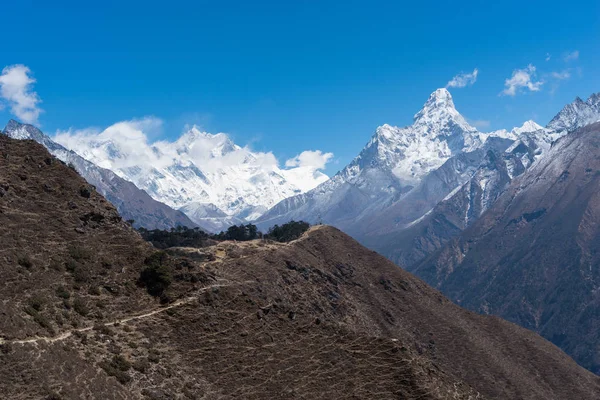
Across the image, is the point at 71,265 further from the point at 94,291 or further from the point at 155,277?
the point at 155,277

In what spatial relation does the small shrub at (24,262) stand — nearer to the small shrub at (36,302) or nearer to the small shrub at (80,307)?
the small shrub at (36,302)

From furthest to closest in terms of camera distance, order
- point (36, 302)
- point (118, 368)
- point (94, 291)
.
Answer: point (94, 291) → point (36, 302) → point (118, 368)

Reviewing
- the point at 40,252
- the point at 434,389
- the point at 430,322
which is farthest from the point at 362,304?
the point at 40,252

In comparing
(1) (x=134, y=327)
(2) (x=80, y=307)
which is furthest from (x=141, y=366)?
(2) (x=80, y=307)

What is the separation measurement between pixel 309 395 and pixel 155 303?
79.6ft

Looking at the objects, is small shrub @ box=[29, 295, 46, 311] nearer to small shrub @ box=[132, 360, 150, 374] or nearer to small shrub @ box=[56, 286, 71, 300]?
small shrub @ box=[56, 286, 71, 300]

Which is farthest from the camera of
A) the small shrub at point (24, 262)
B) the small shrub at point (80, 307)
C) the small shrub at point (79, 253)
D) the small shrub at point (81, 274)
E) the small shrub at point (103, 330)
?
the small shrub at point (79, 253)

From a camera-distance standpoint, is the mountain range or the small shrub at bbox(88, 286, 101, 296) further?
the small shrub at bbox(88, 286, 101, 296)

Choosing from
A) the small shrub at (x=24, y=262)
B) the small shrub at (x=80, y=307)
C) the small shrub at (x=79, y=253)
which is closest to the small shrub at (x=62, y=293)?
the small shrub at (x=80, y=307)

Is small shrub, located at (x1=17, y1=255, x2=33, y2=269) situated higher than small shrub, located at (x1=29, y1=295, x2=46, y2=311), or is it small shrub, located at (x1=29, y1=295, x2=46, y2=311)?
small shrub, located at (x1=17, y1=255, x2=33, y2=269)

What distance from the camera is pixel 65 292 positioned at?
72.4 meters

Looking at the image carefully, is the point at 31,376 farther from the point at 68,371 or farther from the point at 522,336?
the point at 522,336

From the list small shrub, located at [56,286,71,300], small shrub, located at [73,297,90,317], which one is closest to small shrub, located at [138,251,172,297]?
small shrub, located at [73,297,90,317]

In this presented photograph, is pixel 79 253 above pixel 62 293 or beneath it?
above
